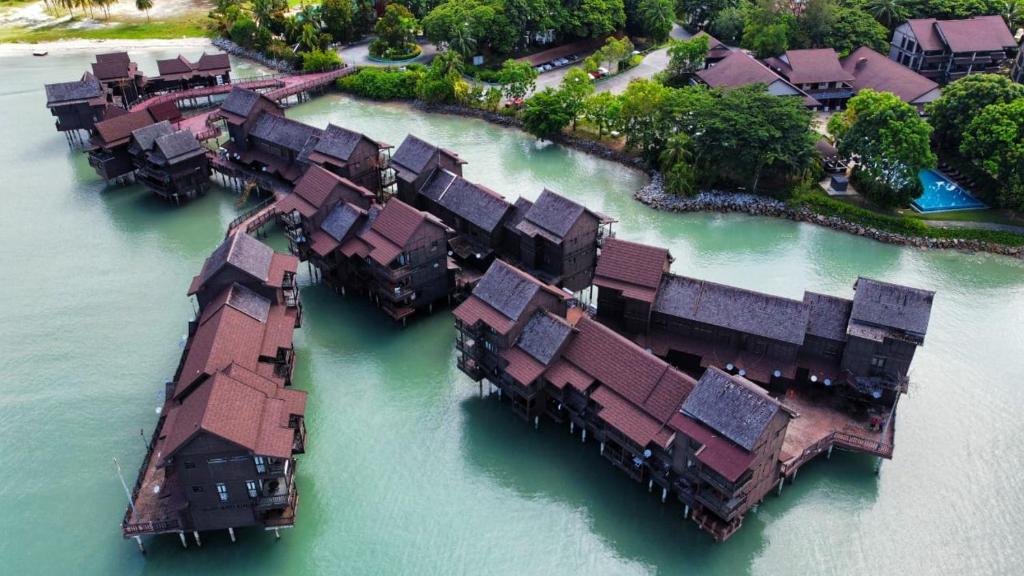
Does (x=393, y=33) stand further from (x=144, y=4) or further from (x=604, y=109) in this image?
(x=144, y=4)

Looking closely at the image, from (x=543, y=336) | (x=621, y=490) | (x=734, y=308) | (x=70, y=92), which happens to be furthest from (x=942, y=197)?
(x=70, y=92)

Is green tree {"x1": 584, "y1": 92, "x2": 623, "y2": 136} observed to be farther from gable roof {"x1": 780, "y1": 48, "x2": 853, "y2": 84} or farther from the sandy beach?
the sandy beach

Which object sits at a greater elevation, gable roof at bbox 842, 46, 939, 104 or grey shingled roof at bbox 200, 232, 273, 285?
gable roof at bbox 842, 46, 939, 104

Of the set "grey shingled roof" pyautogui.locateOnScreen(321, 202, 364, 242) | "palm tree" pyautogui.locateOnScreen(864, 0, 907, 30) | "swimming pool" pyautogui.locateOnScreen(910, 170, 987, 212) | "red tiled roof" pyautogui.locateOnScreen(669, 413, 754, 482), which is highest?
"palm tree" pyautogui.locateOnScreen(864, 0, 907, 30)

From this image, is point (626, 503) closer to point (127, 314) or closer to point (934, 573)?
point (934, 573)

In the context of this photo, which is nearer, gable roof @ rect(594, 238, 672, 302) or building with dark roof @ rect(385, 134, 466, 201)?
gable roof @ rect(594, 238, 672, 302)

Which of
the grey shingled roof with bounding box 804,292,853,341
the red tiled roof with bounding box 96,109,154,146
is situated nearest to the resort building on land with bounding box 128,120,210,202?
the red tiled roof with bounding box 96,109,154,146
